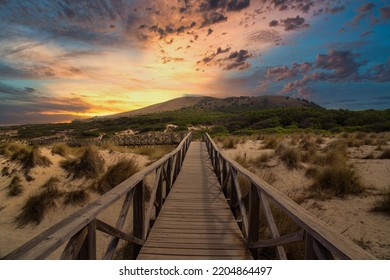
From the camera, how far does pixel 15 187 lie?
8594 mm

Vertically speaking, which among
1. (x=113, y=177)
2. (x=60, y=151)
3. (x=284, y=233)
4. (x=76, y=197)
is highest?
(x=60, y=151)

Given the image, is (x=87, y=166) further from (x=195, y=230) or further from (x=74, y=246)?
(x=74, y=246)

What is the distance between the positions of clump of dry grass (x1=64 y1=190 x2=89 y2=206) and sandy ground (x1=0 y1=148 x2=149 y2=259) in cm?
13

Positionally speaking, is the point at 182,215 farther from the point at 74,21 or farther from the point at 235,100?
the point at 235,100

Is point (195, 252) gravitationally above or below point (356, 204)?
above

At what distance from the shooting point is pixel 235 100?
122 m

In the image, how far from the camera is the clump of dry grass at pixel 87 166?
9.61 meters

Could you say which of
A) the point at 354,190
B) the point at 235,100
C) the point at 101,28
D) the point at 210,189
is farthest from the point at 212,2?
the point at 235,100

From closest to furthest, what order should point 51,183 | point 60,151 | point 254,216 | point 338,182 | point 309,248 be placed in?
point 309,248, point 254,216, point 338,182, point 51,183, point 60,151

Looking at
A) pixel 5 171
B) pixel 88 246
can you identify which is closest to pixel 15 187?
pixel 5 171

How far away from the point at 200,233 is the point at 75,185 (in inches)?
261

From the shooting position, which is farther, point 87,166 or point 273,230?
point 87,166

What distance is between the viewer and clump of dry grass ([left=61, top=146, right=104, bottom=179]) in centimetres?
961

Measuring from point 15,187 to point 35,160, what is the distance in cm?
155
